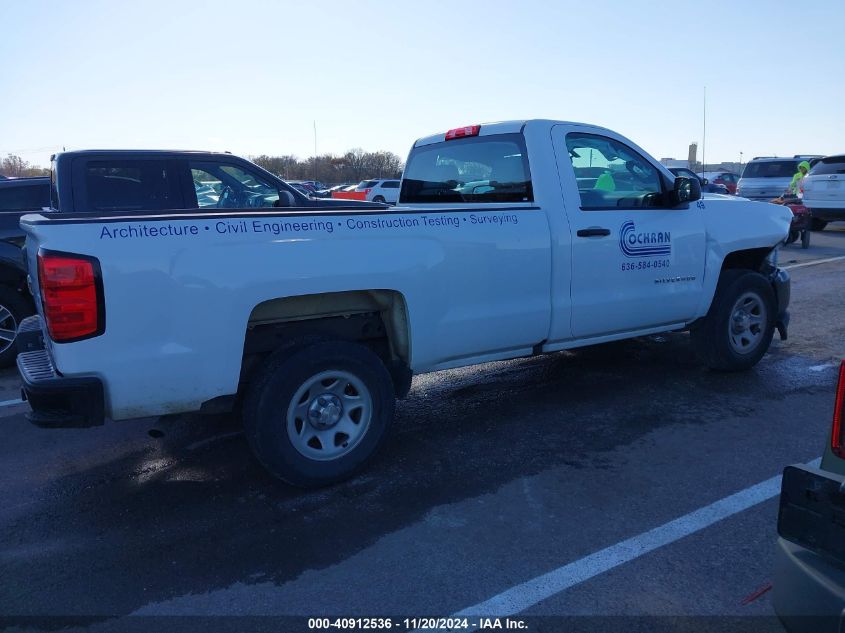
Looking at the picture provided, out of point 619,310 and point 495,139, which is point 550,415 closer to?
point 619,310

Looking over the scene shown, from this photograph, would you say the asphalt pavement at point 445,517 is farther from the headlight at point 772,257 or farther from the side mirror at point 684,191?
the side mirror at point 684,191

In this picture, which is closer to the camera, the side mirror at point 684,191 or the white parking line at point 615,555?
the white parking line at point 615,555

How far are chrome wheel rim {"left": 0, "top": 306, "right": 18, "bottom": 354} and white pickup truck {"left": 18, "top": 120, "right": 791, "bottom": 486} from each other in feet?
9.29

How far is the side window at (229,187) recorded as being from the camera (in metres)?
6.94

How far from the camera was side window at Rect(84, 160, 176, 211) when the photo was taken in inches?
257

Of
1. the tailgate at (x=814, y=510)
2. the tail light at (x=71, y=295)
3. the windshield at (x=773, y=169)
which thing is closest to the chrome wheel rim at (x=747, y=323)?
the tailgate at (x=814, y=510)

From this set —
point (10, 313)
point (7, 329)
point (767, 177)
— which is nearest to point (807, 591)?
point (10, 313)

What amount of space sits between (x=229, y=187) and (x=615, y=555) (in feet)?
17.7

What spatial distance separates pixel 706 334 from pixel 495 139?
2.42 meters

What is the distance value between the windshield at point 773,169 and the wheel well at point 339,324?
2093cm

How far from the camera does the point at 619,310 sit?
201 inches

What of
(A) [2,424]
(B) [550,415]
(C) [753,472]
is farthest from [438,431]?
(A) [2,424]

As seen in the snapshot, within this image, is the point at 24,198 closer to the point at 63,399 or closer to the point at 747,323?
the point at 63,399

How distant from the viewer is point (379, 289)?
398 cm
